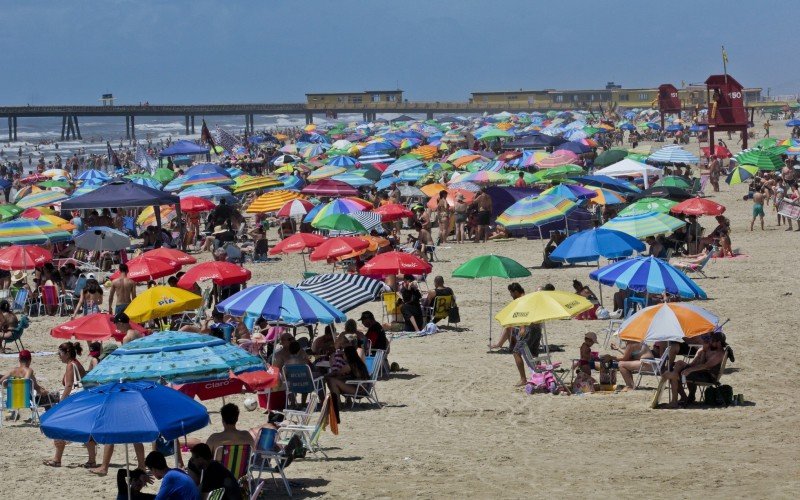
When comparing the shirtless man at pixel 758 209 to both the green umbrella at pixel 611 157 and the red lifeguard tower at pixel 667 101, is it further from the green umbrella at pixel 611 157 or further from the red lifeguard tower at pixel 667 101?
the red lifeguard tower at pixel 667 101

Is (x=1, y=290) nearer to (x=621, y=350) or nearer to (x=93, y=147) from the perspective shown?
(x=621, y=350)

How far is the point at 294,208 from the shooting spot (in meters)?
22.0

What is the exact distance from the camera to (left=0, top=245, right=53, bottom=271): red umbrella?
1619cm

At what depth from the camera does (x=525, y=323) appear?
10.8 meters

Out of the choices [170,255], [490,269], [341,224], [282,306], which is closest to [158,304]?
[282,306]

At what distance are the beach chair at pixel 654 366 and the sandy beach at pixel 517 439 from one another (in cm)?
12

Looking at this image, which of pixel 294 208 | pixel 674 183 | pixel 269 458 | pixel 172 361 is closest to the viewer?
pixel 269 458

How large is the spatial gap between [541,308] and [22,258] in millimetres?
8454

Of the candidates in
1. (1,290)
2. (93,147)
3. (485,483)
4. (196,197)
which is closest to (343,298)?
(485,483)

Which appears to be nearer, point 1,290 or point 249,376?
point 249,376

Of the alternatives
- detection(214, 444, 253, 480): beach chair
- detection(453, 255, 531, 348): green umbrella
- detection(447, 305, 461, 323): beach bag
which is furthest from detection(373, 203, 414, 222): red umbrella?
detection(214, 444, 253, 480): beach chair

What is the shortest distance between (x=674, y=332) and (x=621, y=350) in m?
2.65

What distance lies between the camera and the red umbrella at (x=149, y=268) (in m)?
14.8

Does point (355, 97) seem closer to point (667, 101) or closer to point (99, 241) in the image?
point (667, 101)
